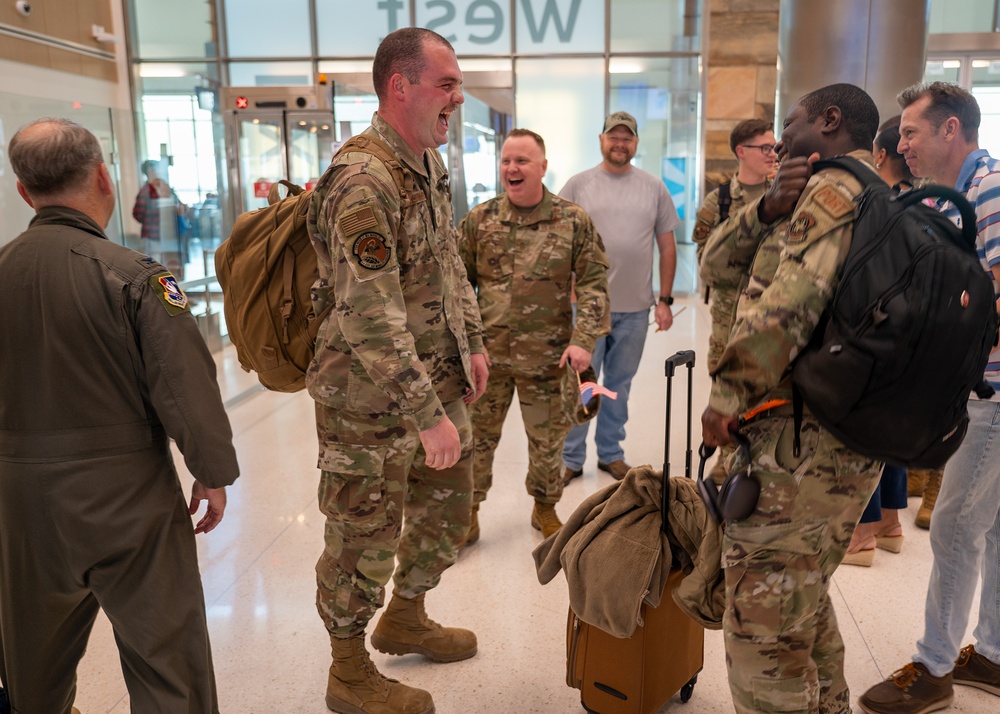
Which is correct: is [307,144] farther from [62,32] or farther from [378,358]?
[378,358]

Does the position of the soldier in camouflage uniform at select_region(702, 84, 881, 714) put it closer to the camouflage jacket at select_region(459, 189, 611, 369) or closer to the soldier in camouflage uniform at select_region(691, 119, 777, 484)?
the camouflage jacket at select_region(459, 189, 611, 369)

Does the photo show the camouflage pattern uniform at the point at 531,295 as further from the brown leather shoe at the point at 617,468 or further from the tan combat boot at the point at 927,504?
the tan combat boot at the point at 927,504

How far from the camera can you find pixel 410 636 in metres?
2.62

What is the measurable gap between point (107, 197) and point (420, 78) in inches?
31.9

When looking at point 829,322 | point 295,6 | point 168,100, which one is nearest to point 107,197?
point 829,322

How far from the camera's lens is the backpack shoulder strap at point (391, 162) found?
6.77 feet

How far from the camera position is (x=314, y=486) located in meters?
4.25

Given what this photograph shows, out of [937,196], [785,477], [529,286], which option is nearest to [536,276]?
[529,286]

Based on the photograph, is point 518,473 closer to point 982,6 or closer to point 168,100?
point 168,100

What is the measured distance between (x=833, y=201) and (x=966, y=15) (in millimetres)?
10626

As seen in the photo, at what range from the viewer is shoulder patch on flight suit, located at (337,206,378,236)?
1.89 m

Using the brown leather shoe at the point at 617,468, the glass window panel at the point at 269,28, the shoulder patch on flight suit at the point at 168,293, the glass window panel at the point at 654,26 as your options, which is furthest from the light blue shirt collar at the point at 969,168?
the glass window panel at the point at 269,28

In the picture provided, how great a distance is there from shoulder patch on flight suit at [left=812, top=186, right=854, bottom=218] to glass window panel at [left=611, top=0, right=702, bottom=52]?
9441 mm

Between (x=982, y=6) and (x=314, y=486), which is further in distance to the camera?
(x=982, y=6)
